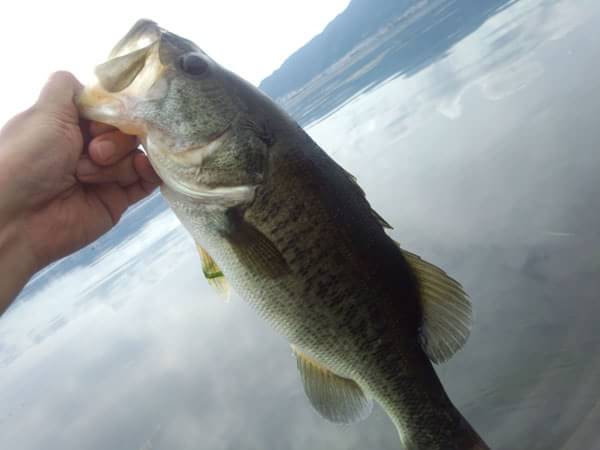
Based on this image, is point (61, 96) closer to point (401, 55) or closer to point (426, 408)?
point (426, 408)

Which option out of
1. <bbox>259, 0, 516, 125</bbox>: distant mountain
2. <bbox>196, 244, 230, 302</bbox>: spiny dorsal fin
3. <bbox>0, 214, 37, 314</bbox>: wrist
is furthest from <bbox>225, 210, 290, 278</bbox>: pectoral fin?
<bbox>259, 0, 516, 125</bbox>: distant mountain

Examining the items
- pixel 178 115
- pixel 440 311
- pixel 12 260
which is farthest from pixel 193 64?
pixel 440 311

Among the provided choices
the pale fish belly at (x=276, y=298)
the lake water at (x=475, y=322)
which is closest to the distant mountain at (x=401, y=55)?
the lake water at (x=475, y=322)

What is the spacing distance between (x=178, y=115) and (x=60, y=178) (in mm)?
967

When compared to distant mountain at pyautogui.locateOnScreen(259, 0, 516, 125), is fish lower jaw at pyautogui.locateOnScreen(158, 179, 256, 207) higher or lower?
higher

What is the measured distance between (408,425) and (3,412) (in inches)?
424

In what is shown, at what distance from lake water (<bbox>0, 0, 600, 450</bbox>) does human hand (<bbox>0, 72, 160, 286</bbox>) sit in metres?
3.38

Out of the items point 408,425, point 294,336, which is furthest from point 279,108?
point 408,425

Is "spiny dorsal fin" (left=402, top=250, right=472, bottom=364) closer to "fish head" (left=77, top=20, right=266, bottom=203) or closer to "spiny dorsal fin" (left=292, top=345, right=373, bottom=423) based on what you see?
"spiny dorsal fin" (left=292, top=345, right=373, bottom=423)

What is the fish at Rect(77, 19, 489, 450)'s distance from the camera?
2.15 metres

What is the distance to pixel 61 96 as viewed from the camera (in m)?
2.40

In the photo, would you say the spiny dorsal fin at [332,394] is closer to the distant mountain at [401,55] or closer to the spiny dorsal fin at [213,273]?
the spiny dorsal fin at [213,273]

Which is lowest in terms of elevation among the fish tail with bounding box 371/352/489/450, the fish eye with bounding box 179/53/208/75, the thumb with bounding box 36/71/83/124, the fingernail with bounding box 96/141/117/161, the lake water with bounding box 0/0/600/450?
the lake water with bounding box 0/0/600/450

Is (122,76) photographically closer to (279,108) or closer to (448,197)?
(279,108)
